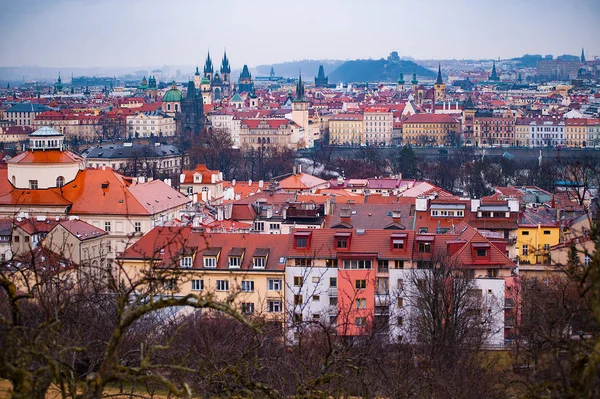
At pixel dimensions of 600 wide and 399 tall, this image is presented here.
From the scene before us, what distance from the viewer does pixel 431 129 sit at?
94.0 meters

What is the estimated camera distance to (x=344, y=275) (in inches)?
800

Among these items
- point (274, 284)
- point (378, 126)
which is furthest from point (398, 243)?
point (378, 126)

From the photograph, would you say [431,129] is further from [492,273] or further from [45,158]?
[492,273]

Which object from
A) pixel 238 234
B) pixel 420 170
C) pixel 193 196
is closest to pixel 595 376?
pixel 238 234

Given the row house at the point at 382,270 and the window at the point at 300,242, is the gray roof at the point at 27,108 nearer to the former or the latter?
the window at the point at 300,242

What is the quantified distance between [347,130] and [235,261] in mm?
76576

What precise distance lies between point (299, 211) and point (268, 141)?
58.4 metres

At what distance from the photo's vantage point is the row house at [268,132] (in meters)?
85.6

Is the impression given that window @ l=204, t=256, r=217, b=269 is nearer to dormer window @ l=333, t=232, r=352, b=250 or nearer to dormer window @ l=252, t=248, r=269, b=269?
dormer window @ l=252, t=248, r=269, b=269

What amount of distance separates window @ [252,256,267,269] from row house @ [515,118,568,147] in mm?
68704

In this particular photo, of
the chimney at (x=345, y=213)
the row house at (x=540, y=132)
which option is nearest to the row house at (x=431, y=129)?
the row house at (x=540, y=132)

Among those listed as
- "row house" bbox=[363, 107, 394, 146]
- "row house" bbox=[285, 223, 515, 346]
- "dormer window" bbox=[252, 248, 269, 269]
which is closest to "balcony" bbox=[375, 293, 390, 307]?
"row house" bbox=[285, 223, 515, 346]

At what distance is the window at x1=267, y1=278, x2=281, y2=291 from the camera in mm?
20625

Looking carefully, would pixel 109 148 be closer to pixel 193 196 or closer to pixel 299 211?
pixel 193 196
